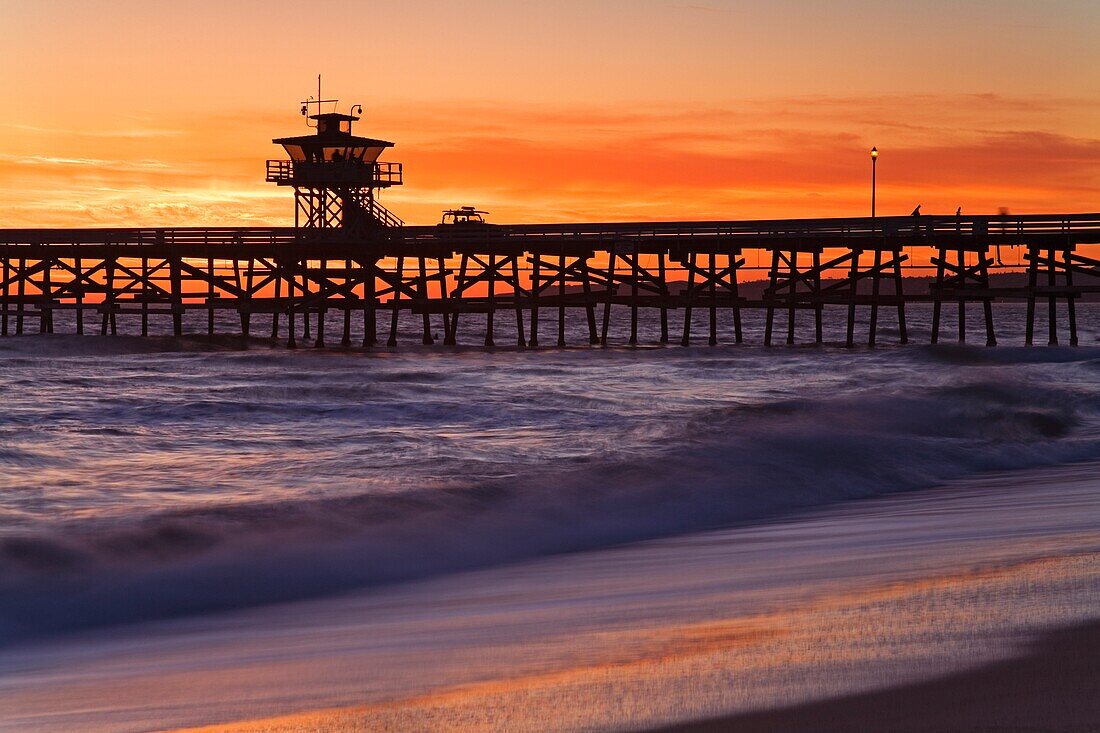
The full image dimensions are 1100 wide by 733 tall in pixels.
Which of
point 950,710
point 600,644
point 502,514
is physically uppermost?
point 950,710

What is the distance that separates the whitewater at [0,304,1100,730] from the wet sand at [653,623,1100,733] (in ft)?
0.76

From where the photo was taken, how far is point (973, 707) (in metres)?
3.95

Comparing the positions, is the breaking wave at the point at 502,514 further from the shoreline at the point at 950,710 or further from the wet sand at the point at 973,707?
the wet sand at the point at 973,707

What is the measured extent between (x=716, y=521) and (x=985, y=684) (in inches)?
235

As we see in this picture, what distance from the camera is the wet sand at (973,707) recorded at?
375cm

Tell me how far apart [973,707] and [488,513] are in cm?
620

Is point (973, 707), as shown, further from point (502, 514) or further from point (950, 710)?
point (502, 514)

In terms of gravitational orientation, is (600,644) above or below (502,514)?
above

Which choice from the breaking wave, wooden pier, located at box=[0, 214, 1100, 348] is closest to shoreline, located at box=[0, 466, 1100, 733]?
the breaking wave

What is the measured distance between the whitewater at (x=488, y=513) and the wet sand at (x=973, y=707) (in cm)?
23

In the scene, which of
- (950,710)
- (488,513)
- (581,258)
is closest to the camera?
(950,710)

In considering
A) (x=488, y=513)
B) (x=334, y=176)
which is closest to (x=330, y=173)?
(x=334, y=176)

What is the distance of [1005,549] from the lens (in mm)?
6969

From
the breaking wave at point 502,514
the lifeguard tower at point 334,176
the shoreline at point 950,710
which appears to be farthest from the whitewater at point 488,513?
the lifeguard tower at point 334,176
